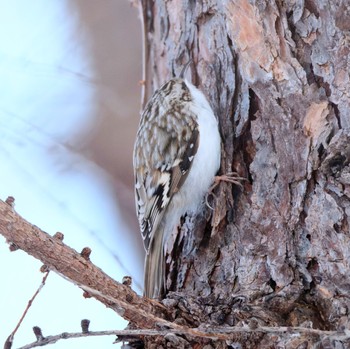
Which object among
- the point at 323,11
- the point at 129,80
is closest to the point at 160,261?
Result: the point at 323,11

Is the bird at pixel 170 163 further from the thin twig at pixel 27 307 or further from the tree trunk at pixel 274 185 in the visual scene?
the thin twig at pixel 27 307

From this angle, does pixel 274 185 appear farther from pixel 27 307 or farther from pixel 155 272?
pixel 27 307

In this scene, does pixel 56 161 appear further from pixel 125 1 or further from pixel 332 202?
pixel 332 202

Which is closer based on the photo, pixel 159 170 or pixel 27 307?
pixel 27 307

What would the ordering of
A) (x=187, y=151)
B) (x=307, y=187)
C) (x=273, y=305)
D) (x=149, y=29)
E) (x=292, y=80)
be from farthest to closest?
(x=149, y=29), (x=187, y=151), (x=292, y=80), (x=307, y=187), (x=273, y=305)

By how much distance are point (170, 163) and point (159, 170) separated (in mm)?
45

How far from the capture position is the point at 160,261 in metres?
2.04

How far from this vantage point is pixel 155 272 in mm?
2000

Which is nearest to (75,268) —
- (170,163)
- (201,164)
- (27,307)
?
(27,307)

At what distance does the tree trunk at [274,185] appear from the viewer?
1601 mm

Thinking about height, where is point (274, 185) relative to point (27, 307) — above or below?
above

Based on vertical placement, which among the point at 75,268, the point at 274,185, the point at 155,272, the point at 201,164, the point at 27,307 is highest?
the point at 201,164

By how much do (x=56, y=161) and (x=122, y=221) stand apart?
351 mm

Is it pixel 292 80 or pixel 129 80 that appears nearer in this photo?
pixel 292 80
